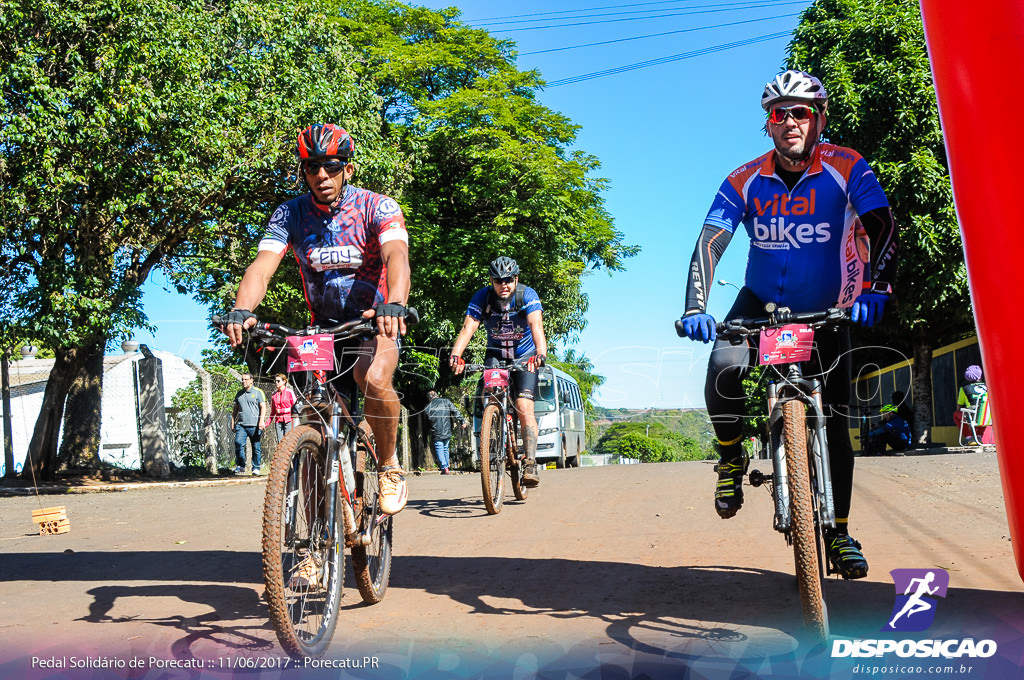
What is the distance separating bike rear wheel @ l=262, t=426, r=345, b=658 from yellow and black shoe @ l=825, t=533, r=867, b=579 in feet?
6.74

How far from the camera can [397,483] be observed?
4.30 metres

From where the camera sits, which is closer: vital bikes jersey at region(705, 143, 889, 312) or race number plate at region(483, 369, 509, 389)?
vital bikes jersey at region(705, 143, 889, 312)

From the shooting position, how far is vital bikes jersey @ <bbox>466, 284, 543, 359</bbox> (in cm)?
816

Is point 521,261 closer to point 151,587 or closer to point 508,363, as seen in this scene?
point 508,363

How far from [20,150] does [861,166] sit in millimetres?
12662

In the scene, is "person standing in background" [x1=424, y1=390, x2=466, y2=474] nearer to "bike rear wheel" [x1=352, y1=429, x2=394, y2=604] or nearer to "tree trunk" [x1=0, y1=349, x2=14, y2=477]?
"tree trunk" [x1=0, y1=349, x2=14, y2=477]

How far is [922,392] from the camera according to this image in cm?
2348

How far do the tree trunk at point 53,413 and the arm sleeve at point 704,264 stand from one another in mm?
14810

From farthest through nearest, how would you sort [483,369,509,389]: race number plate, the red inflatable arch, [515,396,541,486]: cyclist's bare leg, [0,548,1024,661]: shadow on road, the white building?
the white building
[515,396,541,486]: cyclist's bare leg
[483,369,509,389]: race number plate
[0,548,1024,661]: shadow on road
the red inflatable arch

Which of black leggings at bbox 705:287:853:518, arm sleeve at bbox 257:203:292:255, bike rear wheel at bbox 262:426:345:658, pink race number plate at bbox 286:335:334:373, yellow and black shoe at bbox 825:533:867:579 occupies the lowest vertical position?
yellow and black shoe at bbox 825:533:867:579

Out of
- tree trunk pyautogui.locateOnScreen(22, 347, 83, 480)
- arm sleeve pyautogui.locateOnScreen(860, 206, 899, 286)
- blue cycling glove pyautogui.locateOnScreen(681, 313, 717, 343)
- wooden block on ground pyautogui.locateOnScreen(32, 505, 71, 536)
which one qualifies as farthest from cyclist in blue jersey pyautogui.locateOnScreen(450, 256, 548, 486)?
tree trunk pyautogui.locateOnScreen(22, 347, 83, 480)

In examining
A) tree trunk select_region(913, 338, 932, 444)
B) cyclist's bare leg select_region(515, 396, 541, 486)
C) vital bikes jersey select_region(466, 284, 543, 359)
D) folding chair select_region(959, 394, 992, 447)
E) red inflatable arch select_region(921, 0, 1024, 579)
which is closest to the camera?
red inflatable arch select_region(921, 0, 1024, 579)

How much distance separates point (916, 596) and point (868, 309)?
4.05 feet

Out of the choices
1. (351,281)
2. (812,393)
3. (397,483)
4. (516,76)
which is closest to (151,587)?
(397,483)
